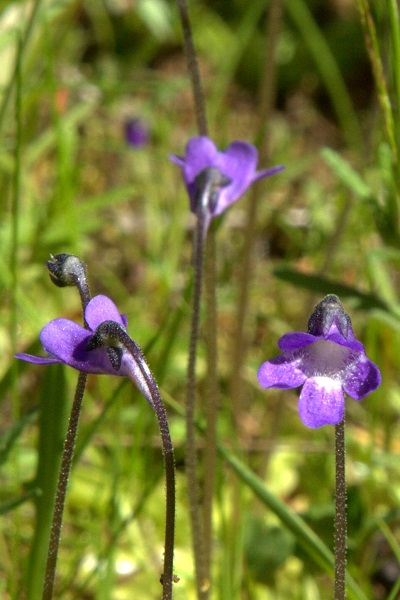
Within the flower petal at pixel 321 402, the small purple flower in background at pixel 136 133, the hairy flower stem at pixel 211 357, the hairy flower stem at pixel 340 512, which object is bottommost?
the hairy flower stem at pixel 340 512

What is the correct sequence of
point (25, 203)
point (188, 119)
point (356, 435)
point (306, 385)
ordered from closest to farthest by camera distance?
point (306, 385), point (356, 435), point (25, 203), point (188, 119)

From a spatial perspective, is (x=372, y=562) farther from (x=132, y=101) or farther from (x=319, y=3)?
(x=319, y=3)

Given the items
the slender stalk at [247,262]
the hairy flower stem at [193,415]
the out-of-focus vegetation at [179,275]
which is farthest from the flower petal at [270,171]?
the slender stalk at [247,262]

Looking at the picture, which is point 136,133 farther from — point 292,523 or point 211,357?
point 292,523

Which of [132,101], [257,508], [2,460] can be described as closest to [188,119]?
[132,101]

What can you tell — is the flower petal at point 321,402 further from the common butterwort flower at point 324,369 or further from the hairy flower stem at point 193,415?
the hairy flower stem at point 193,415

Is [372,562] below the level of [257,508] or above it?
below

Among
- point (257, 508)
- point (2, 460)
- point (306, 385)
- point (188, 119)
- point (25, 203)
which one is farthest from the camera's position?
point (188, 119)
